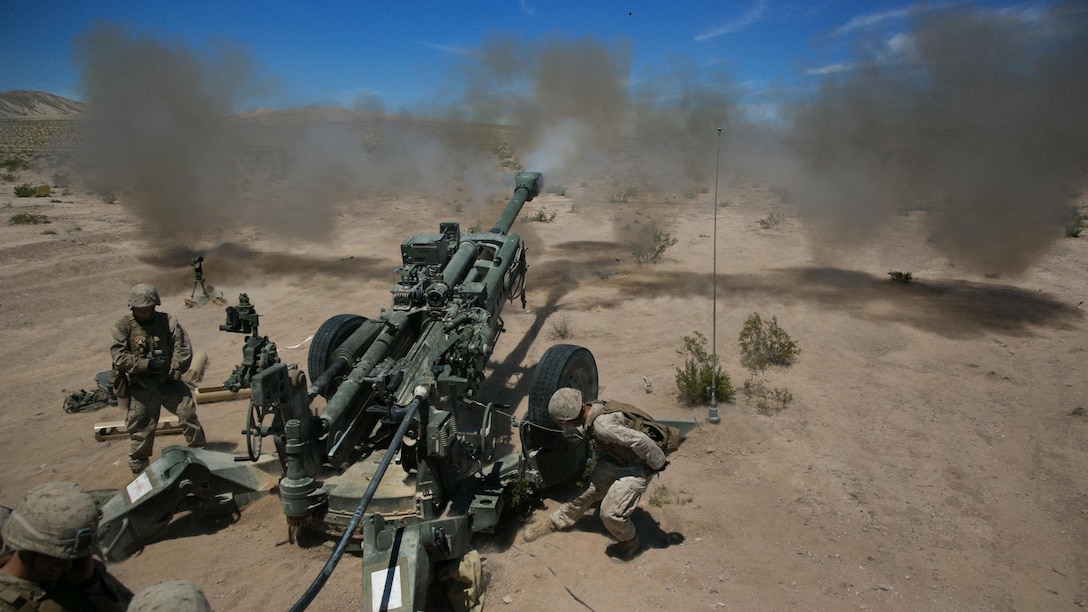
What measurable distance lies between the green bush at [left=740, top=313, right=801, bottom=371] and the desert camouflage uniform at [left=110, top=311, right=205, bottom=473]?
569 centimetres

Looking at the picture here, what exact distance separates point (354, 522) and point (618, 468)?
2.11m

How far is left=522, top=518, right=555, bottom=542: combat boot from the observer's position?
4.68m

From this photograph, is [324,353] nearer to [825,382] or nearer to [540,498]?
[540,498]

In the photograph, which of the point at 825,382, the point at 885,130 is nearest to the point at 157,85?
the point at 825,382

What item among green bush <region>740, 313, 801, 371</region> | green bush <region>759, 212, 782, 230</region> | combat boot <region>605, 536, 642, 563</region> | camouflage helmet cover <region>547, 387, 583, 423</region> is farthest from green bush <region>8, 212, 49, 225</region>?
green bush <region>759, 212, 782, 230</region>

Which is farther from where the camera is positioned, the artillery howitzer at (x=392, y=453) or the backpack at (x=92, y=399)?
the backpack at (x=92, y=399)

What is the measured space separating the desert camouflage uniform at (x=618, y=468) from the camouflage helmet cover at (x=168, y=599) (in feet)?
9.15

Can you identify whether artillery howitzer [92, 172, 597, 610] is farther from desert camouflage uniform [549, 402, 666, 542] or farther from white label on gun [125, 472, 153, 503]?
desert camouflage uniform [549, 402, 666, 542]

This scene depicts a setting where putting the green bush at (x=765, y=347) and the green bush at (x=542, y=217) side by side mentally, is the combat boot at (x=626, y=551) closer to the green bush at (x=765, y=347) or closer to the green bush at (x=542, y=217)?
the green bush at (x=765, y=347)

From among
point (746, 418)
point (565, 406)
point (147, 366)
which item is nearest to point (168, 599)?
point (565, 406)

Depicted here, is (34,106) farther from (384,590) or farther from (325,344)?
(384,590)

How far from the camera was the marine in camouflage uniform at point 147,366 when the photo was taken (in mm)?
5398

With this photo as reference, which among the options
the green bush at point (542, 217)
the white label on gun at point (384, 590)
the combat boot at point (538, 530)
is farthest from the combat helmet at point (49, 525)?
the green bush at point (542, 217)

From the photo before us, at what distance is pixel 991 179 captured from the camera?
10.4 m
